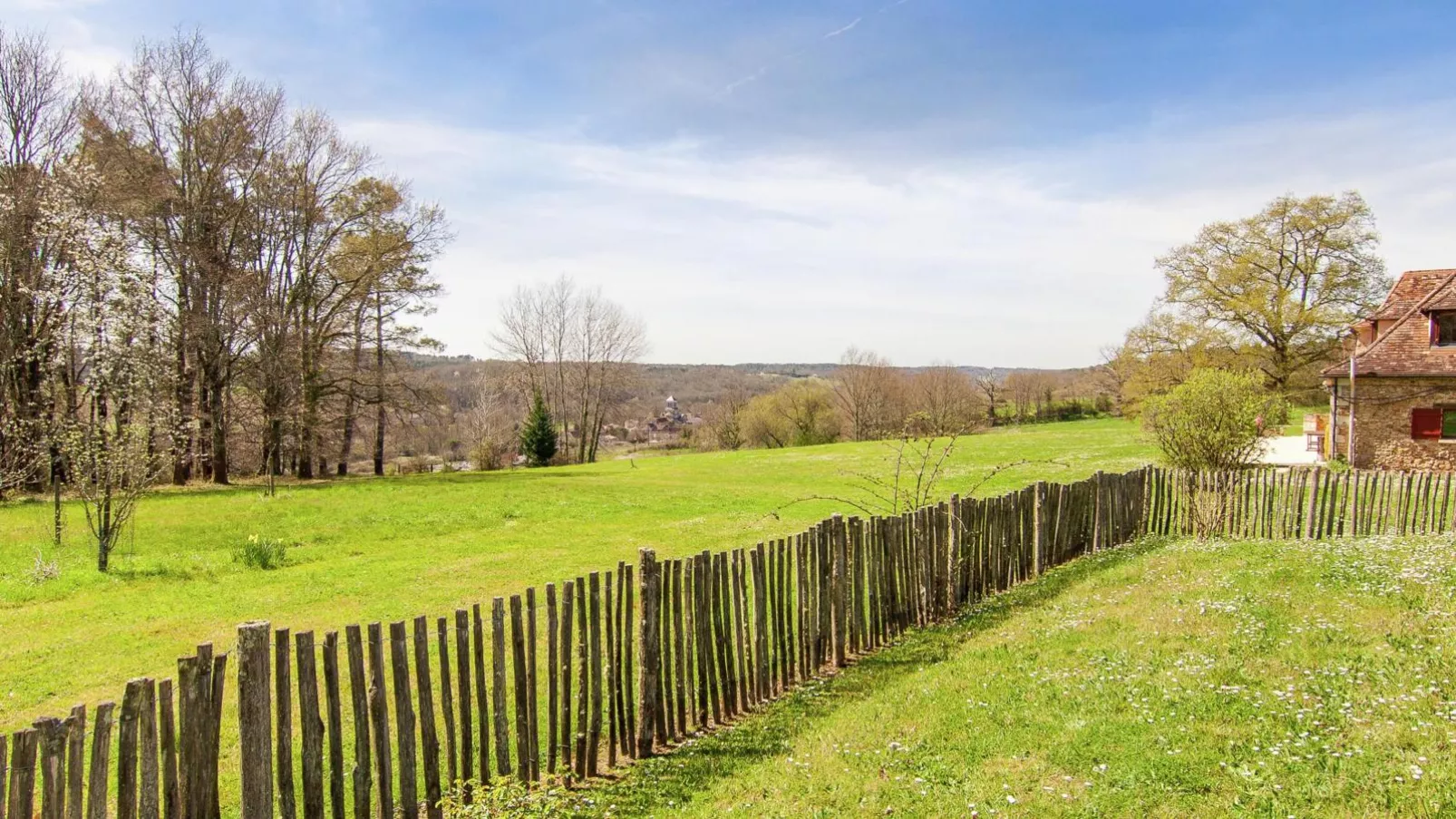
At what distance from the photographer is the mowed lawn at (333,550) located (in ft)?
31.1

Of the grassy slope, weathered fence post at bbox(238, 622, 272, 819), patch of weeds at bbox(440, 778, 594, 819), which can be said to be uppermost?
weathered fence post at bbox(238, 622, 272, 819)

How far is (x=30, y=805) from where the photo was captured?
3.36 metres

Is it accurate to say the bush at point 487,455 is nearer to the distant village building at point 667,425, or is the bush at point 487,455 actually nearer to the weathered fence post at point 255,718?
the distant village building at point 667,425

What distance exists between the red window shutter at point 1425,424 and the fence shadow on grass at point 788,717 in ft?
76.0

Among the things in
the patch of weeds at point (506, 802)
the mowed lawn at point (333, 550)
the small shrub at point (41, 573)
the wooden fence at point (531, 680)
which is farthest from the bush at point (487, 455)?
the patch of weeds at point (506, 802)

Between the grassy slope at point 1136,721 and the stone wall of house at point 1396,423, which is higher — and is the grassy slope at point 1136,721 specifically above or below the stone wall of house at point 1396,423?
below

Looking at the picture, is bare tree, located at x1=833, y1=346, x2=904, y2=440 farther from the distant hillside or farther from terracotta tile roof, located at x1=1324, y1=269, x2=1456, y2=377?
terracotta tile roof, located at x1=1324, y1=269, x2=1456, y2=377

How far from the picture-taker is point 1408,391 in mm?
25359

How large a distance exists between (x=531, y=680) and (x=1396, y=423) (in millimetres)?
31154

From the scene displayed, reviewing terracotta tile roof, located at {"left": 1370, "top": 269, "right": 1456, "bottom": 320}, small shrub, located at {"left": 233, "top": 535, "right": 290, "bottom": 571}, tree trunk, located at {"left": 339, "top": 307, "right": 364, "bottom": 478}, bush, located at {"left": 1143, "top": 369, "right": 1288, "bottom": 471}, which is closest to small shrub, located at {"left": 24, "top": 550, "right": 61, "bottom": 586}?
small shrub, located at {"left": 233, "top": 535, "right": 290, "bottom": 571}

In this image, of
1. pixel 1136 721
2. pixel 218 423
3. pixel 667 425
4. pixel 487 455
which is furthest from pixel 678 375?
pixel 1136 721

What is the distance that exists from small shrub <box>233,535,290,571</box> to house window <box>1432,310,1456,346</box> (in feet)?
113

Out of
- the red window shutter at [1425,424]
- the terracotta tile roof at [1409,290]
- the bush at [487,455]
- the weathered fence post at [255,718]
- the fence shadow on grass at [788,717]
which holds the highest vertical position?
the terracotta tile roof at [1409,290]

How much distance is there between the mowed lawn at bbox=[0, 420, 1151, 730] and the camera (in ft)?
31.1
